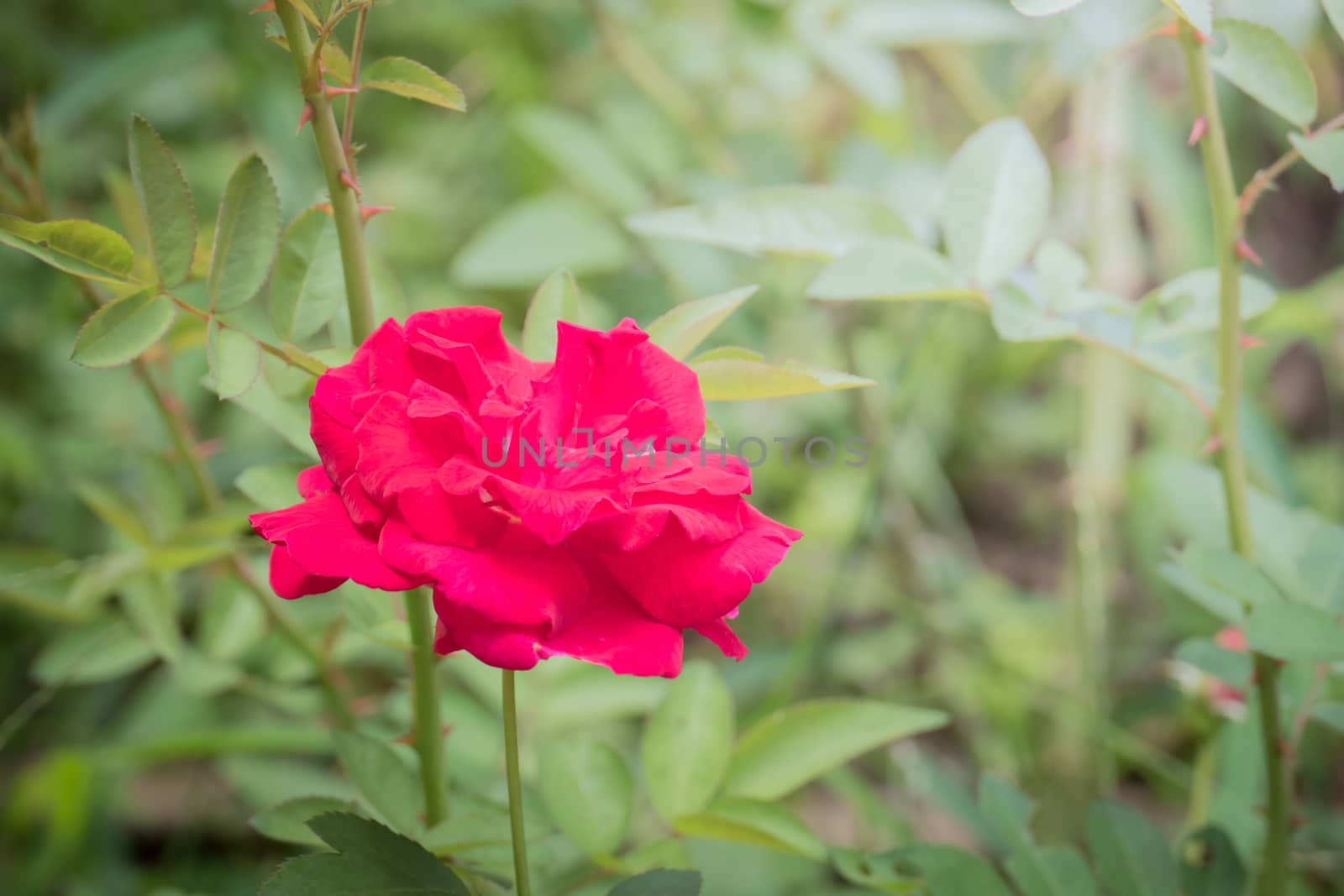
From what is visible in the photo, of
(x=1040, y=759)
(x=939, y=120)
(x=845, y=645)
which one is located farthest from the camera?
(x=939, y=120)

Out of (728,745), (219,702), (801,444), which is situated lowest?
→ (219,702)

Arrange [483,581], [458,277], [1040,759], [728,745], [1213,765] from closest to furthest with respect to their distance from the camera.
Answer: [483,581] → [728,745] → [1213,765] → [458,277] → [1040,759]

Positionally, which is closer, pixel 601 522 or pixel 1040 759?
pixel 601 522

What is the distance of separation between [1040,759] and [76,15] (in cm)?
162

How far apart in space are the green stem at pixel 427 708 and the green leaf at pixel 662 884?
0.40 feet

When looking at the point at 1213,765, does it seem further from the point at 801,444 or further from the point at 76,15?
the point at 76,15

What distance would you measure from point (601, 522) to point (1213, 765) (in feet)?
2.49

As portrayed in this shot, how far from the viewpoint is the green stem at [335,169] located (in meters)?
0.42

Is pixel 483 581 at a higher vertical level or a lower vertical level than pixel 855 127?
higher

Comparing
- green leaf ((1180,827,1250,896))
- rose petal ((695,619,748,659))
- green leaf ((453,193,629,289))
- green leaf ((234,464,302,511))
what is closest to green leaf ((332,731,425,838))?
green leaf ((234,464,302,511))

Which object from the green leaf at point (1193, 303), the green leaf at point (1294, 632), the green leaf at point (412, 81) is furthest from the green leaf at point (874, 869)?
the green leaf at point (412, 81)

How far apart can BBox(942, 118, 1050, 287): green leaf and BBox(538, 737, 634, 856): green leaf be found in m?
0.34

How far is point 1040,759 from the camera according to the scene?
117cm

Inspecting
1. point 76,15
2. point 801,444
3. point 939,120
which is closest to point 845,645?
point 801,444
